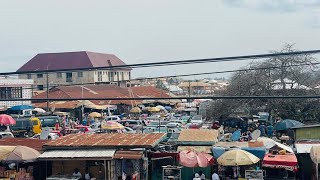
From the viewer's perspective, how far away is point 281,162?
1416 centimetres

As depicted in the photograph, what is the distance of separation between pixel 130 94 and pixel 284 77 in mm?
24665

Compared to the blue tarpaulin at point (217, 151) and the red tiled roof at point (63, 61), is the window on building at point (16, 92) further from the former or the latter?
the blue tarpaulin at point (217, 151)

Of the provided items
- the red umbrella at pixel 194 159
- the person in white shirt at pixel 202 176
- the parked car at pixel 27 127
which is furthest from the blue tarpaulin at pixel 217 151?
the parked car at pixel 27 127

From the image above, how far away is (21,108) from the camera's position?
1430 inches

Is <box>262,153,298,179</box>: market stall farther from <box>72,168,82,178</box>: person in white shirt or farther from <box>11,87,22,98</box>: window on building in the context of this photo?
<box>11,87,22,98</box>: window on building

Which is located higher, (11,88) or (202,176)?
(11,88)

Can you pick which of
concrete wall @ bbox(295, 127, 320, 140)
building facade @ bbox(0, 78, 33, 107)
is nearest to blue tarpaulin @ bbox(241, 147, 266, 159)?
concrete wall @ bbox(295, 127, 320, 140)

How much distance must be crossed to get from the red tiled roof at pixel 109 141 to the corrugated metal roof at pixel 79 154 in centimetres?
21

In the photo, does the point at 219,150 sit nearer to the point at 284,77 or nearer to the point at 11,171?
the point at 11,171

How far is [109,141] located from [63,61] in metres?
58.6

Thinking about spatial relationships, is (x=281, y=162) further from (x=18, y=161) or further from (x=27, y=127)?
(x=27, y=127)

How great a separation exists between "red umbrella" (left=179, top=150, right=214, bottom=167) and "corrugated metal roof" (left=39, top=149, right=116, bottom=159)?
2352mm

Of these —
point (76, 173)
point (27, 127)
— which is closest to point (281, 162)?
point (76, 173)

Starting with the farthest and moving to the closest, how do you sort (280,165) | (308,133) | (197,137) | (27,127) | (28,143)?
(27,127) < (308,133) < (197,137) < (28,143) < (280,165)
